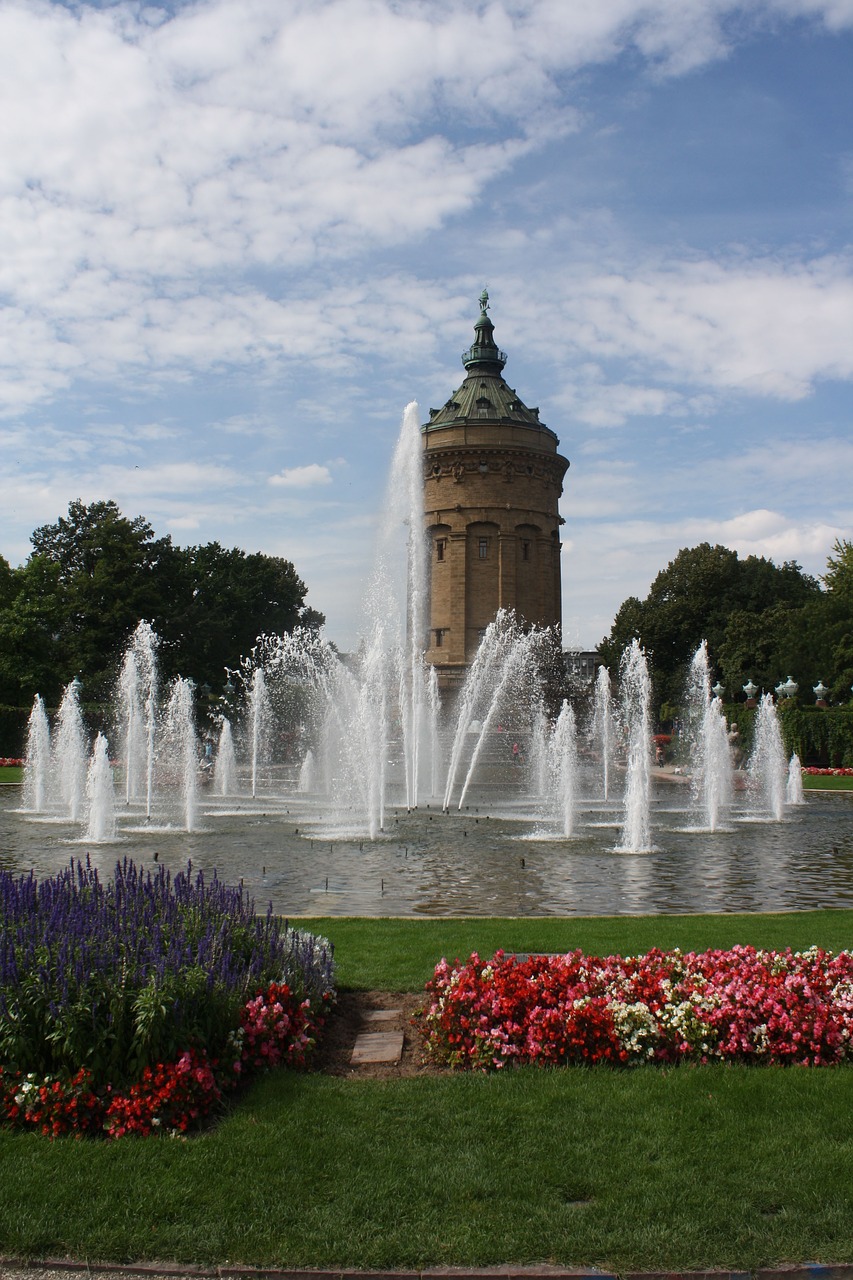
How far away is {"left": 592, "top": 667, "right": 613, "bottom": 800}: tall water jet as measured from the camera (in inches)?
1345

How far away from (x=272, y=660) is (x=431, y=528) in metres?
15.0

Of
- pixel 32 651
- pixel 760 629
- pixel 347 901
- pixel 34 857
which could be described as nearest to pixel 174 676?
pixel 32 651

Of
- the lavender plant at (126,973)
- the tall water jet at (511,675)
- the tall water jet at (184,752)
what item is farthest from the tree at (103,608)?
the lavender plant at (126,973)

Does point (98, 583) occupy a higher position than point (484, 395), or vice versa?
point (484, 395)

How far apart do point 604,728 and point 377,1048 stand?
30.5 metres

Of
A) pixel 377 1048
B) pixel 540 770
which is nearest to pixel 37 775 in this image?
pixel 540 770

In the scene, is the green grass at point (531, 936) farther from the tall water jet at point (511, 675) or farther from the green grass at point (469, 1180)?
the tall water jet at point (511, 675)

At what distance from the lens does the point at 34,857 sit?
15.8 m

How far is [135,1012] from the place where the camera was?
5520 mm

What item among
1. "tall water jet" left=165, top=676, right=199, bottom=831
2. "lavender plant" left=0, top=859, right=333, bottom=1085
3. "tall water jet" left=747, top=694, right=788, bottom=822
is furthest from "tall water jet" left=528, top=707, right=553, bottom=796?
"lavender plant" left=0, top=859, right=333, bottom=1085

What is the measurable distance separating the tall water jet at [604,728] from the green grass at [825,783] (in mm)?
6228

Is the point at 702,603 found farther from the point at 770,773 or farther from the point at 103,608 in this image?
the point at 770,773

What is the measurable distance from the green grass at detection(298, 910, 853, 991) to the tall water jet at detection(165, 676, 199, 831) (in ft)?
35.8

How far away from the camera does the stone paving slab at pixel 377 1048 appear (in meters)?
6.31
